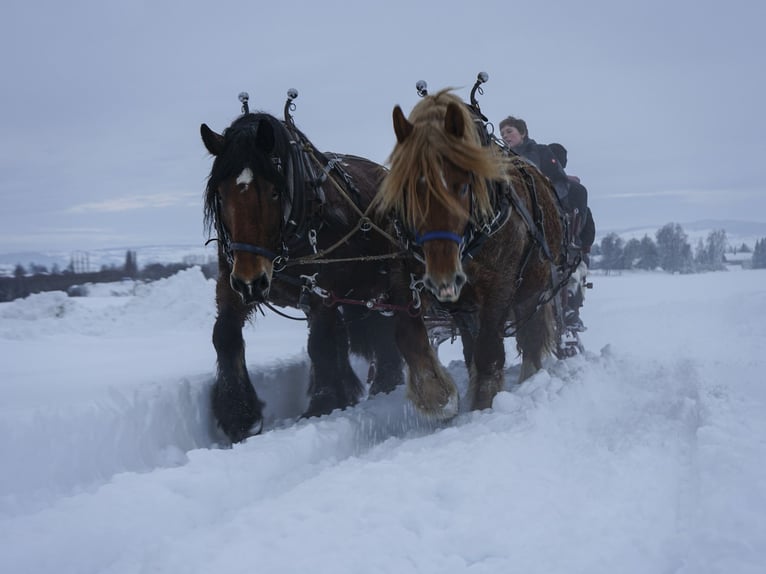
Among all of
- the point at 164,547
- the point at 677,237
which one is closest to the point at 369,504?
the point at 164,547

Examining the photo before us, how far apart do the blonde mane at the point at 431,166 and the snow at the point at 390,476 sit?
4.75 ft

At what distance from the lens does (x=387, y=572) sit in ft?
8.36

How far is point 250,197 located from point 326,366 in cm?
177

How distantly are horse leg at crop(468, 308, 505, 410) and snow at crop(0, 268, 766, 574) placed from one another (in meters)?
0.22

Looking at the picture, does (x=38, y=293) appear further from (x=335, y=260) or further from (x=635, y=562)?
(x=635, y=562)

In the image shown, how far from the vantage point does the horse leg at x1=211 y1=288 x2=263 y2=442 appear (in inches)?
203

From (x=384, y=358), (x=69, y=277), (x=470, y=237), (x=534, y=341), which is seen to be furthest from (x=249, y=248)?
(x=69, y=277)

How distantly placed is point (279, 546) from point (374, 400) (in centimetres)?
317

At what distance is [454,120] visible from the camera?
14.0 ft

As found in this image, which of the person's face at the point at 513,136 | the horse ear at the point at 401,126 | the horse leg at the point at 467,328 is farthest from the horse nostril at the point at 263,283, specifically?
the person's face at the point at 513,136

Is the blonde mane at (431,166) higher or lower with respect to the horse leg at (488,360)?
higher

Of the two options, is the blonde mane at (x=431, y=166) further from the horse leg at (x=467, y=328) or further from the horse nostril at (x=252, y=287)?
the horse leg at (x=467, y=328)

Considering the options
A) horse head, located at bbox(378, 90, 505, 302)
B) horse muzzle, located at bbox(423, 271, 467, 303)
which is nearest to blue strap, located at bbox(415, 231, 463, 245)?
horse head, located at bbox(378, 90, 505, 302)

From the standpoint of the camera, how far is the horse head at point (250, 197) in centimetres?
430
